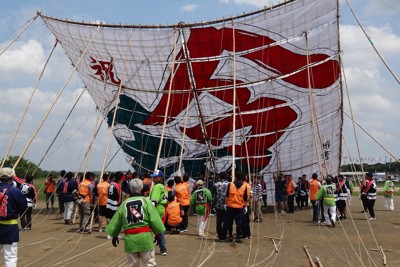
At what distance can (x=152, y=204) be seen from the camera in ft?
19.9

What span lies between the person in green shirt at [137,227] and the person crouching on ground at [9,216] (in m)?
1.41

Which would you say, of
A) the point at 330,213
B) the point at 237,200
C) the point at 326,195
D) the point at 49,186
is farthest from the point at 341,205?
the point at 49,186

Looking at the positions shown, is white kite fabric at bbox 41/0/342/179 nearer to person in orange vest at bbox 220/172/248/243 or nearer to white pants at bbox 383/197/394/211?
white pants at bbox 383/197/394/211

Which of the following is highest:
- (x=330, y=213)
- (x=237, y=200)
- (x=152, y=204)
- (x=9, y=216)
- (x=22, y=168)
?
(x=22, y=168)

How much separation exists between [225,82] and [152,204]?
12539 mm

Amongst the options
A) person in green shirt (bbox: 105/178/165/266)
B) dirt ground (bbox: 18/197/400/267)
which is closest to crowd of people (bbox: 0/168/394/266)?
person in green shirt (bbox: 105/178/165/266)

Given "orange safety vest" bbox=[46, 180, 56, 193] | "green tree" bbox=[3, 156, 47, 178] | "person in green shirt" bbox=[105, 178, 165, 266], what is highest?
"green tree" bbox=[3, 156, 47, 178]

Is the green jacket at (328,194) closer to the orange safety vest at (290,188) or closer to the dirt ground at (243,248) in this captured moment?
the dirt ground at (243,248)

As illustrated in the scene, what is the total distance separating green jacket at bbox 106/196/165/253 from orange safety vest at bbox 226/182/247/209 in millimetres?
4661

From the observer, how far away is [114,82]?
18.8 m

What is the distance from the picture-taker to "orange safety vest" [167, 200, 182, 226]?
38.0 feet

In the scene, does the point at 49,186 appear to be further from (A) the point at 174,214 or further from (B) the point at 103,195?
(A) the point at 174,214

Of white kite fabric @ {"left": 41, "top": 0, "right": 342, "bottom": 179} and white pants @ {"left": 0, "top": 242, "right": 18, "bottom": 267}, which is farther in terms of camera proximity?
white kite fabric @ {"left": 41, "top": 0, "right": 342, "bottom": 179}

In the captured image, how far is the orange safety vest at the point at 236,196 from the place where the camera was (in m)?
10.4
